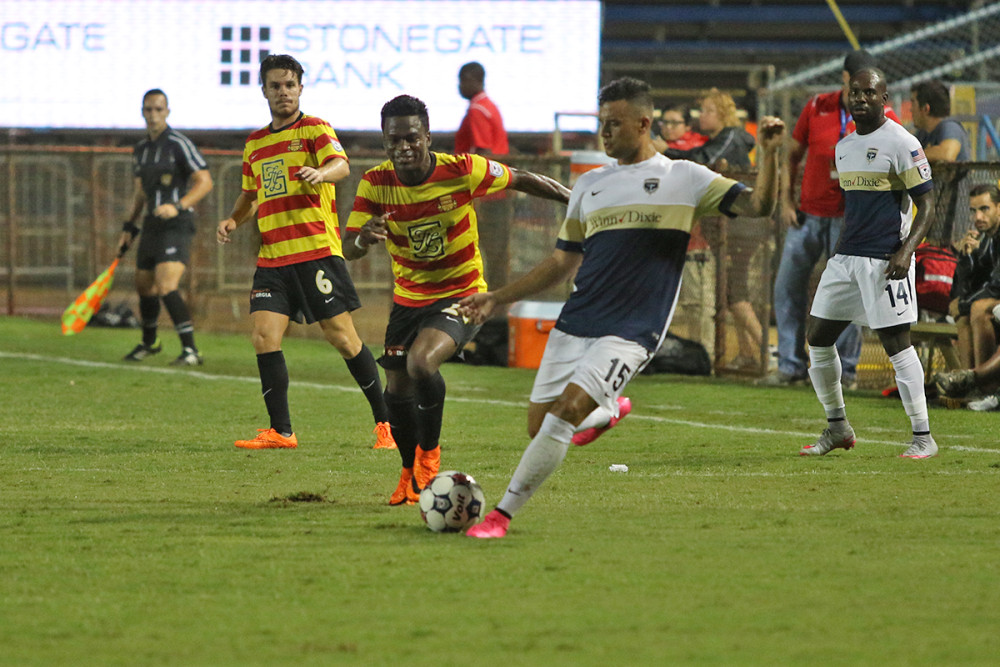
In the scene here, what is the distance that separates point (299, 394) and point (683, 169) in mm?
6220

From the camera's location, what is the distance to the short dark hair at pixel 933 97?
35.9ft

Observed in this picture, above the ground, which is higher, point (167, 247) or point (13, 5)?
point (13, 5)

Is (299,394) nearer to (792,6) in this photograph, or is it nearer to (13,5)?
(13,5)

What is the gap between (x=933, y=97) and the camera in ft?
35.9

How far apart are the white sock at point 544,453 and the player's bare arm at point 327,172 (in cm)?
254

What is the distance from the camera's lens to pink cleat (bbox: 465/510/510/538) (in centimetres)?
543

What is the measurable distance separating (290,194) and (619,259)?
3.39 metres

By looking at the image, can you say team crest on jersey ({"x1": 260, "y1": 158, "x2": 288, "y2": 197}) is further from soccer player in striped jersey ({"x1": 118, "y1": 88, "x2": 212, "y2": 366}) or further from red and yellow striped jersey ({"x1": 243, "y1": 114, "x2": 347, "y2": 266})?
soccer player in striped jersey ({"x1": 118, "y1": 88, "x2": 212, "y2": 366})

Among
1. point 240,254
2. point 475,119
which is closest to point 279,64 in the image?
point 475,119

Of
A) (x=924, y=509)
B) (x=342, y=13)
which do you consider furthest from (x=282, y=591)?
(x=342, y=13)

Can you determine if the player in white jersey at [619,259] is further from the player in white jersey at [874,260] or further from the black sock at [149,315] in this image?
the black sock at [149,315]

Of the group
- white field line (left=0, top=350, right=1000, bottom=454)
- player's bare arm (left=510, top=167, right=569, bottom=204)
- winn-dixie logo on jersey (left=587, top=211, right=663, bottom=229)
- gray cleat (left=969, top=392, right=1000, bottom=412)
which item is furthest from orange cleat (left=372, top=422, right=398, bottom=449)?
gray cleat (left=969, top=392, right=1000, bottom=412)

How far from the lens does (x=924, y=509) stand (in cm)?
608

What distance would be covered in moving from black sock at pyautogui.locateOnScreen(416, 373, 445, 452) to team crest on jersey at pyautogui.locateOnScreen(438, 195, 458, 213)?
0.81m
